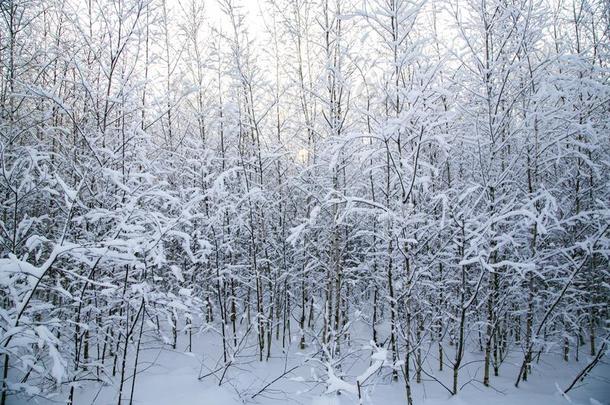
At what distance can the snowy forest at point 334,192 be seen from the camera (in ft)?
14.7

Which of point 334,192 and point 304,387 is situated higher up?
point 334,192

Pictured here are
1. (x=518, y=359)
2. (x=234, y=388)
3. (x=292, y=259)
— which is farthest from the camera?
(x=292, y=259)

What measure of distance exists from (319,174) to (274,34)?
14.1ft

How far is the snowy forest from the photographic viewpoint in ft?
14.7

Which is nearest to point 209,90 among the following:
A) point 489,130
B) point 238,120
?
point 238,120

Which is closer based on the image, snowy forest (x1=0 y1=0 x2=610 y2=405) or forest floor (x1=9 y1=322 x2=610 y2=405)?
snowy forest (x1=0 y1=0 x2=610 y2=405)

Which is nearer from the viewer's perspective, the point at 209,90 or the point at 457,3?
the point at 457,3

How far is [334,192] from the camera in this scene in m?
4.75

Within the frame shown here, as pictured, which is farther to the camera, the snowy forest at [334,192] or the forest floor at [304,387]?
the forest floor at [304,387]

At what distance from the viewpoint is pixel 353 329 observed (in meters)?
13.0

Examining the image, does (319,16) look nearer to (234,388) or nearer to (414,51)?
(414,51)

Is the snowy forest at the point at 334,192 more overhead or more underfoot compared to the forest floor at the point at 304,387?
more overhead

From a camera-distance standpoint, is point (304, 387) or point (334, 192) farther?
point (304, 387)

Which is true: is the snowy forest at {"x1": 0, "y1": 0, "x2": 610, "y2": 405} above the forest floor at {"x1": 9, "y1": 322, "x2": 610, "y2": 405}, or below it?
above
